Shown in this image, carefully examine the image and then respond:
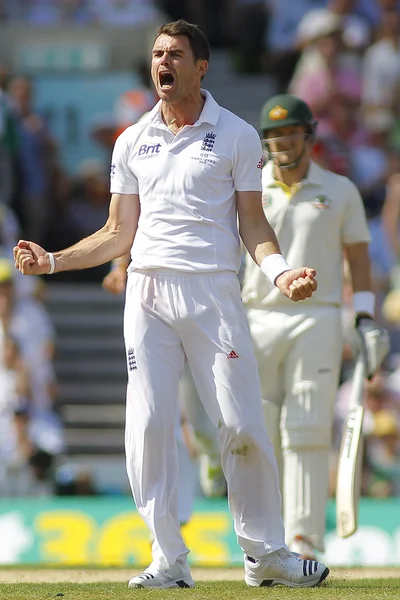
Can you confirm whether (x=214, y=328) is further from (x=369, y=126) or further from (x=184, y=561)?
(x=369, y=126)

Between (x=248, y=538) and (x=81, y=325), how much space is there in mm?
8534

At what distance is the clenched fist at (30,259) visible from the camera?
5789 mm

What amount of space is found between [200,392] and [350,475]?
51.4 inches

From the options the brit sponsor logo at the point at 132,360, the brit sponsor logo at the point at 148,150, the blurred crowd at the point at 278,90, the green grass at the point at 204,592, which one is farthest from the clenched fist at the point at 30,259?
the blurred crowd at the point at 278,90

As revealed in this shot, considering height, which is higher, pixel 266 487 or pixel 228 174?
pixel 228 174

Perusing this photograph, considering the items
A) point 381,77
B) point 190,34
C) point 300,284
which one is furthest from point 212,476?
point 381,77

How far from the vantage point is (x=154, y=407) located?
588cm

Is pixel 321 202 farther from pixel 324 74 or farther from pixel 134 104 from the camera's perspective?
pixel 324 74

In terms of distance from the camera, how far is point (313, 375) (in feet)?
24.3

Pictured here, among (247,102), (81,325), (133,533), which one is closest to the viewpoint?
(133,533)

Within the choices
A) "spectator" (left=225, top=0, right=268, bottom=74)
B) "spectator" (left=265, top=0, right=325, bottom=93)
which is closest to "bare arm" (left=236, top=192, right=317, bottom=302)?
"spectator" (left=265, top=0, right=325, bottom=93)

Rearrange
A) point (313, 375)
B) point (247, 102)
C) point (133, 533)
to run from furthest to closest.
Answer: point (247, 102)
point (133, 533)
point (313, 375)

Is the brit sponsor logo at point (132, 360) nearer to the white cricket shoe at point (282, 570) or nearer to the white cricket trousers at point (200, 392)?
the white cricket trousers at point (200, 392)

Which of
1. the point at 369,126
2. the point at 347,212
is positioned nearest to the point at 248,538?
the point at 347,212
